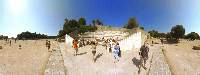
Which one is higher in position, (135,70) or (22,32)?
(22,32)

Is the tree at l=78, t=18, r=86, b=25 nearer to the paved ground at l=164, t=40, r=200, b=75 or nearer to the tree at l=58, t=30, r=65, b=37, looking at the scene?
the tree at l=58, t=30, r=65, b=37

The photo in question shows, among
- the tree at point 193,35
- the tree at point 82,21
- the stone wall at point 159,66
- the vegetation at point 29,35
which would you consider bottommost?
the stone wall at point 159,66

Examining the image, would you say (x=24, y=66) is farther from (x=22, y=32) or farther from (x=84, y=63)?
(x=22, y=32)

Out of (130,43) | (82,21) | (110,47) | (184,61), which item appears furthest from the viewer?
(82,21)

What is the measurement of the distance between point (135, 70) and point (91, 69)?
4.04 meters

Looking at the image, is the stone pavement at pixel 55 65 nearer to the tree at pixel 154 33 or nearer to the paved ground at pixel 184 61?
the paved ground at pixel 184 61

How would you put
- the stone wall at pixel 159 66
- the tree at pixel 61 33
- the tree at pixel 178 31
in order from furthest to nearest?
the tree at pixel 61 33 < the tree at pixel 178 31 < the stone wall at pixel 159 66

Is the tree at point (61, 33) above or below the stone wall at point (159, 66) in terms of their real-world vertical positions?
above

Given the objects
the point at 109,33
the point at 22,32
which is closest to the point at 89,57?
the point at 109,33

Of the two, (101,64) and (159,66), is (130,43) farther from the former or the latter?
(159,66)

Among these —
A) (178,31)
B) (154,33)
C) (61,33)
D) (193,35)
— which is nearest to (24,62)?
(178,31)

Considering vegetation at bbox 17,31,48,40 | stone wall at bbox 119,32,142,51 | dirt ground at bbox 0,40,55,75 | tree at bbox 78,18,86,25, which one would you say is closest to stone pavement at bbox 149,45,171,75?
stone wall at bbox 119,32,142,51

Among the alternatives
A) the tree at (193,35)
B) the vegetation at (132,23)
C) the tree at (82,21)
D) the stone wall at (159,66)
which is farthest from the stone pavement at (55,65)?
the tree at (82,21)

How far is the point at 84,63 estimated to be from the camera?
4150 centimetres
